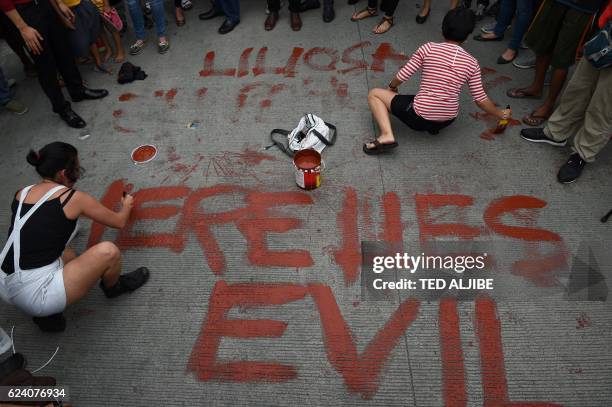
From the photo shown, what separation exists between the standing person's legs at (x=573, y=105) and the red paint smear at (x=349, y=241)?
5.96ft

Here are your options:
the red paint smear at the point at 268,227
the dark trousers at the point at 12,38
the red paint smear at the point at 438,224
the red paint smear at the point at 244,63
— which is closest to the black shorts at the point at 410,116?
the red paint smear at the point at 438,224

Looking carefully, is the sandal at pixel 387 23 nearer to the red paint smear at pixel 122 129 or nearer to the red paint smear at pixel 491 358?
the red paint smear at pixel 122 129

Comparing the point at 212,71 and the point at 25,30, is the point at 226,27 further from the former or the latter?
the point at 25,30

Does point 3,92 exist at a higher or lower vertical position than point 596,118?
lower

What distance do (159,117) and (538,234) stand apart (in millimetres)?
3480

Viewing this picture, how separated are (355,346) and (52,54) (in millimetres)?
3731

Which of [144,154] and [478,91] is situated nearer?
[478,91]

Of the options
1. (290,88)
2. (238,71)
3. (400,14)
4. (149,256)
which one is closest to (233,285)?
(149,256)

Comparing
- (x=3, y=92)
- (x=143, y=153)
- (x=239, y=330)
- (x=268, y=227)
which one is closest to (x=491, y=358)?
(x=239, y=330)

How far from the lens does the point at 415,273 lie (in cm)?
258

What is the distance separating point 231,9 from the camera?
477 centimetres

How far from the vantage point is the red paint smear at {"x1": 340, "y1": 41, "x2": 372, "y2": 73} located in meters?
4.13

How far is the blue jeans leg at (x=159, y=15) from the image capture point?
4396mm

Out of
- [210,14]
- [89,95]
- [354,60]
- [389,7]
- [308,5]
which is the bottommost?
[89,95]
